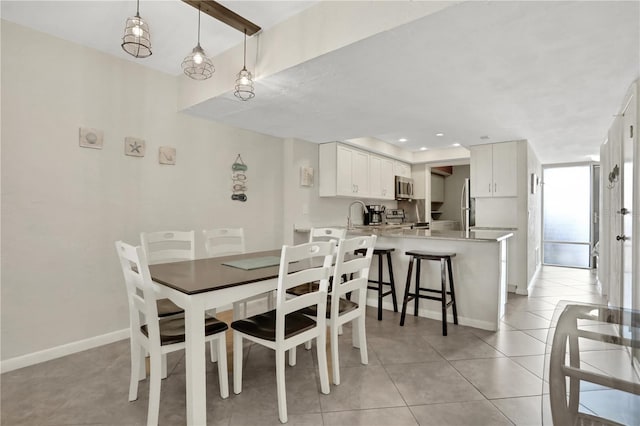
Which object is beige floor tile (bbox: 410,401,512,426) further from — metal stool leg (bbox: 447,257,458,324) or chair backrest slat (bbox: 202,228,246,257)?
chair backrest slat (bbox: 202,228,246,257)

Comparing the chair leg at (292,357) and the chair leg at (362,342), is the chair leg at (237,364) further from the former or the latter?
the chair leg at (362,342)

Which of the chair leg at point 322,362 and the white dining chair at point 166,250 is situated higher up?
the white dining chair at point 166,250

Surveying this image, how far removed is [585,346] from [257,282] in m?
1.49

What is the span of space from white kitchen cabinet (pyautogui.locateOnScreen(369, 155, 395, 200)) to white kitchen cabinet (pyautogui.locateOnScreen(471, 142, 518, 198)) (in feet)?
4.99

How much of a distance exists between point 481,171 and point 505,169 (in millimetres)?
337

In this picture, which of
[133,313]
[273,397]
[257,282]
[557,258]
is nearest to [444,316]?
[273,397]

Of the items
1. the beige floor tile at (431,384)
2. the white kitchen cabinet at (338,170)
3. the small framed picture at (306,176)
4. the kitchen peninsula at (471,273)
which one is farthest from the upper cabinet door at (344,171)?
the beige floor tile at (431,384)

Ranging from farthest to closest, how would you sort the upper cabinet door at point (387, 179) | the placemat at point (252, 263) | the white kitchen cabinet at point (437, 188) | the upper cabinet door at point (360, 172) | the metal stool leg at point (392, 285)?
the white kitchen cabinet at point (437, 188), the upper cabinet door at point (387, 179), the upper cabinet door at point (360, 172), the metal stool leg at point (392, 285), the placemat at point (252, 263)

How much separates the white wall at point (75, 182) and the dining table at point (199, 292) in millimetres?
1087

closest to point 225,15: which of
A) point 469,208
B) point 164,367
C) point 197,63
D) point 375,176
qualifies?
point 197,63

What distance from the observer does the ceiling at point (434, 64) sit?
5.66ft

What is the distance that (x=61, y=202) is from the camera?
252cm

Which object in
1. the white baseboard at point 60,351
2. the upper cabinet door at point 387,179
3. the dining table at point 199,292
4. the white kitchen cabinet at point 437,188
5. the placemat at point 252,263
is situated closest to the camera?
the dining table at point 199,292

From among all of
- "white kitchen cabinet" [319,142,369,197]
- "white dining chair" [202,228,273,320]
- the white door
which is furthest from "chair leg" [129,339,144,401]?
the white door
